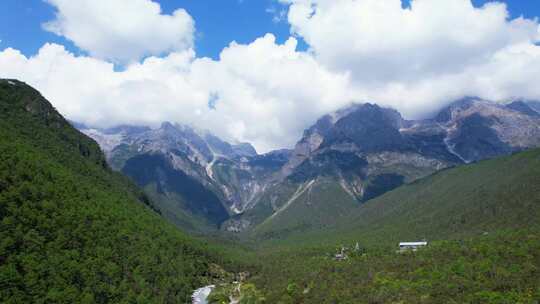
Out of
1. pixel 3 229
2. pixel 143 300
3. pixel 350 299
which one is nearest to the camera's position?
pixel 3 229

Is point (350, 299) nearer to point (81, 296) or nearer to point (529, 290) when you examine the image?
point (529, 290)

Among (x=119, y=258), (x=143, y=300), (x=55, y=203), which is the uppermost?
(x=55, y=203)

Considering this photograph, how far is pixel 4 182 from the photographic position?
170 meters

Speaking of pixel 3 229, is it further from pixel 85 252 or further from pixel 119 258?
pixel 119 258

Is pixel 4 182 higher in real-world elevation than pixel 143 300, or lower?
higher

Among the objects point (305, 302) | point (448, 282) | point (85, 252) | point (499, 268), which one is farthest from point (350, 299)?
point (85, 252)

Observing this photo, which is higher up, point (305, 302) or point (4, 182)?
point (4, 182)

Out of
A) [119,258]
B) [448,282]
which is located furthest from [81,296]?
[448,282]

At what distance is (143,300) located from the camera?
177m

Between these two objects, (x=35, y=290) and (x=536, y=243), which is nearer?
(x=35, y=290)

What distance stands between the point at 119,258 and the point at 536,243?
17752cm

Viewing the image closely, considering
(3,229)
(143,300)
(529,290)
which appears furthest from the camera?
(143,300)

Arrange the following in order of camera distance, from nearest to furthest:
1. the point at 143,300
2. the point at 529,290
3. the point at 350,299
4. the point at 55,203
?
the point at 529,290 < the point at 350,299 < the point at 143,300 < the point at 55,203

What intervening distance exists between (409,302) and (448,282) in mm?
23693
